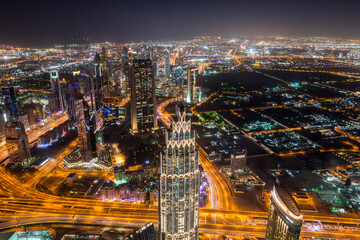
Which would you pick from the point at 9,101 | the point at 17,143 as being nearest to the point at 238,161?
the point at 17,143

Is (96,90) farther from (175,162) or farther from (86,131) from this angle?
(175,162)

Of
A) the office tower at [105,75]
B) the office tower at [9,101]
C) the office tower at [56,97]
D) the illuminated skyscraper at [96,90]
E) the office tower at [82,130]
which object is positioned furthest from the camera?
the office tower at [105,75]

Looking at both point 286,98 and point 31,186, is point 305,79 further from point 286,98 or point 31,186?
point 31,186

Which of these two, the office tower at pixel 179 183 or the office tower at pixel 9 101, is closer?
the office tower at pixel 179 183

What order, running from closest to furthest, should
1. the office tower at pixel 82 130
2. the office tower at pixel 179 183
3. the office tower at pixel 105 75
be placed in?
the office tower at pixel 179 183
the office tower at pixel 82 130
the office tower at pixel 105 75

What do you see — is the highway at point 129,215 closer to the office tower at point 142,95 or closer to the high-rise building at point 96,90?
the office tower at point 142,95

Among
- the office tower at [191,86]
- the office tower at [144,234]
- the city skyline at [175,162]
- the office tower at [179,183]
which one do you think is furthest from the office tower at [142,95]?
the office tower at [179,183]
